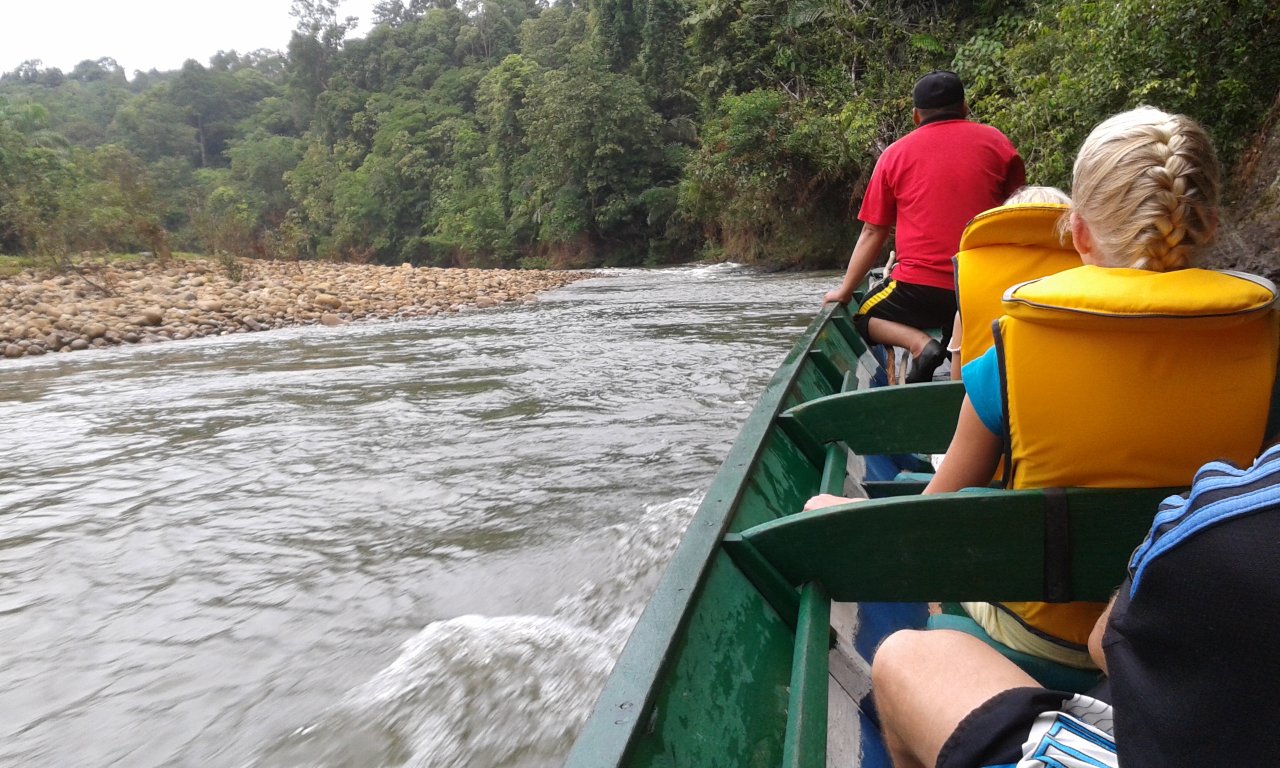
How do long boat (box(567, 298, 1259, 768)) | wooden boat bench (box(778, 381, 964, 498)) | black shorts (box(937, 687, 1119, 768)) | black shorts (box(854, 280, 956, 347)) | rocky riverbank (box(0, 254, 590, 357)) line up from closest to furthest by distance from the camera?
black shorts (box(937, 687, 1119, 768)) < long boat (box(567, 298, 1259, 768)) < wooden boat bench (box(778, 381, 964, 498)) < black shorts (box(854, 280, 956, 347)) < rocky riverbank (box(0, 254, 590, 357))

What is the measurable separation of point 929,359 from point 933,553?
74.2 inches

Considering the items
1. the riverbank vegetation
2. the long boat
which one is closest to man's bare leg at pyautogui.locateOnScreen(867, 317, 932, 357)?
the long boat

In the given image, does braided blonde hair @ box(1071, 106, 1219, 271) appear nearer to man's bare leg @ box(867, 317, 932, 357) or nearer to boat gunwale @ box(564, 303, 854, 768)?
boat gunwale @ box(564, 303, 854, 768)

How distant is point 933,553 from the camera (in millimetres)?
1298

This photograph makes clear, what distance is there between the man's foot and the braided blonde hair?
1.90 metres

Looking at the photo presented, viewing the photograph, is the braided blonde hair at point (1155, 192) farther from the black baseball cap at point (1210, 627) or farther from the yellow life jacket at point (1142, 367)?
the black baseball cap at point (1210, 627)

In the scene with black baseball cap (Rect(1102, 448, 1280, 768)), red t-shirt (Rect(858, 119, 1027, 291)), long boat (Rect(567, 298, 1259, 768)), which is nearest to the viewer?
black baseball cap (Rect(1102, 448, 1280, 768))

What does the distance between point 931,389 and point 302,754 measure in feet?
5.51

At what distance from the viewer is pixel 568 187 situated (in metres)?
27.1

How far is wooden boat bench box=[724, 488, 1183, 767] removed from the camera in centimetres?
117

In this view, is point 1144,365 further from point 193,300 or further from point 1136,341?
point 193,300

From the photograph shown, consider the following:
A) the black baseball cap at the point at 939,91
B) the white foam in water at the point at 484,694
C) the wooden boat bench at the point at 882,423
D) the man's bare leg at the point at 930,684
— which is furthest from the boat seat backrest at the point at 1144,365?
the black baseball cap at the point at 939,91

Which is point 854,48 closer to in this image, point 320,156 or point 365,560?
point 365,560

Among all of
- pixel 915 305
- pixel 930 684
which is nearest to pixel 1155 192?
pixel 930 684
